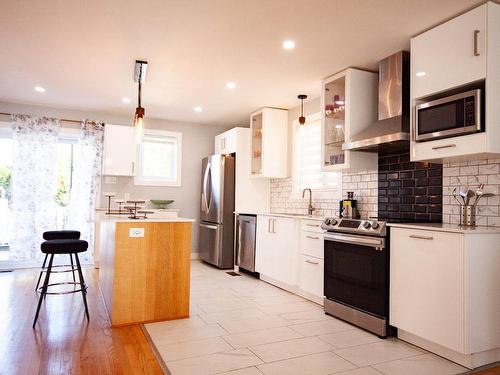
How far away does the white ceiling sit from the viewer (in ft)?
8.96

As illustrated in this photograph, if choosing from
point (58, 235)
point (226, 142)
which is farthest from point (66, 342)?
point (226, 142)

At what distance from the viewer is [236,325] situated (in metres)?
3.23

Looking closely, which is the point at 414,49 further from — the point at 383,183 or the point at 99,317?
the point at 99,317

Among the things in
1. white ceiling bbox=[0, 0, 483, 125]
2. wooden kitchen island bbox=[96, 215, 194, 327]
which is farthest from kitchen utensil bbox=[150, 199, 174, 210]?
wooden kitchen island bbox=[96, 215, 194, 327]

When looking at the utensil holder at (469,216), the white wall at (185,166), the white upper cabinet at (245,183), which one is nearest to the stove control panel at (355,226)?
the utensil holder at (469,216)

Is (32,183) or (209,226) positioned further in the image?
(209,226)

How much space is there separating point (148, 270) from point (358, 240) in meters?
1.85

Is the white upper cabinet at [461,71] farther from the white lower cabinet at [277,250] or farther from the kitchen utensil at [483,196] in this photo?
the white lower cabinet at [277,250]

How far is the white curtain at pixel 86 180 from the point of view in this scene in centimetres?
588

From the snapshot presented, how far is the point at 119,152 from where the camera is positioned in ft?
19.6

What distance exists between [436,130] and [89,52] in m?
3.16

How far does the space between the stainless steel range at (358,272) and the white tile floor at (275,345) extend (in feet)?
0.42

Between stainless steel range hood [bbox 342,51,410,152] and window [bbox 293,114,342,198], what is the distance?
113 cm

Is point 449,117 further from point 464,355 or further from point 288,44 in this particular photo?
point 464,355
